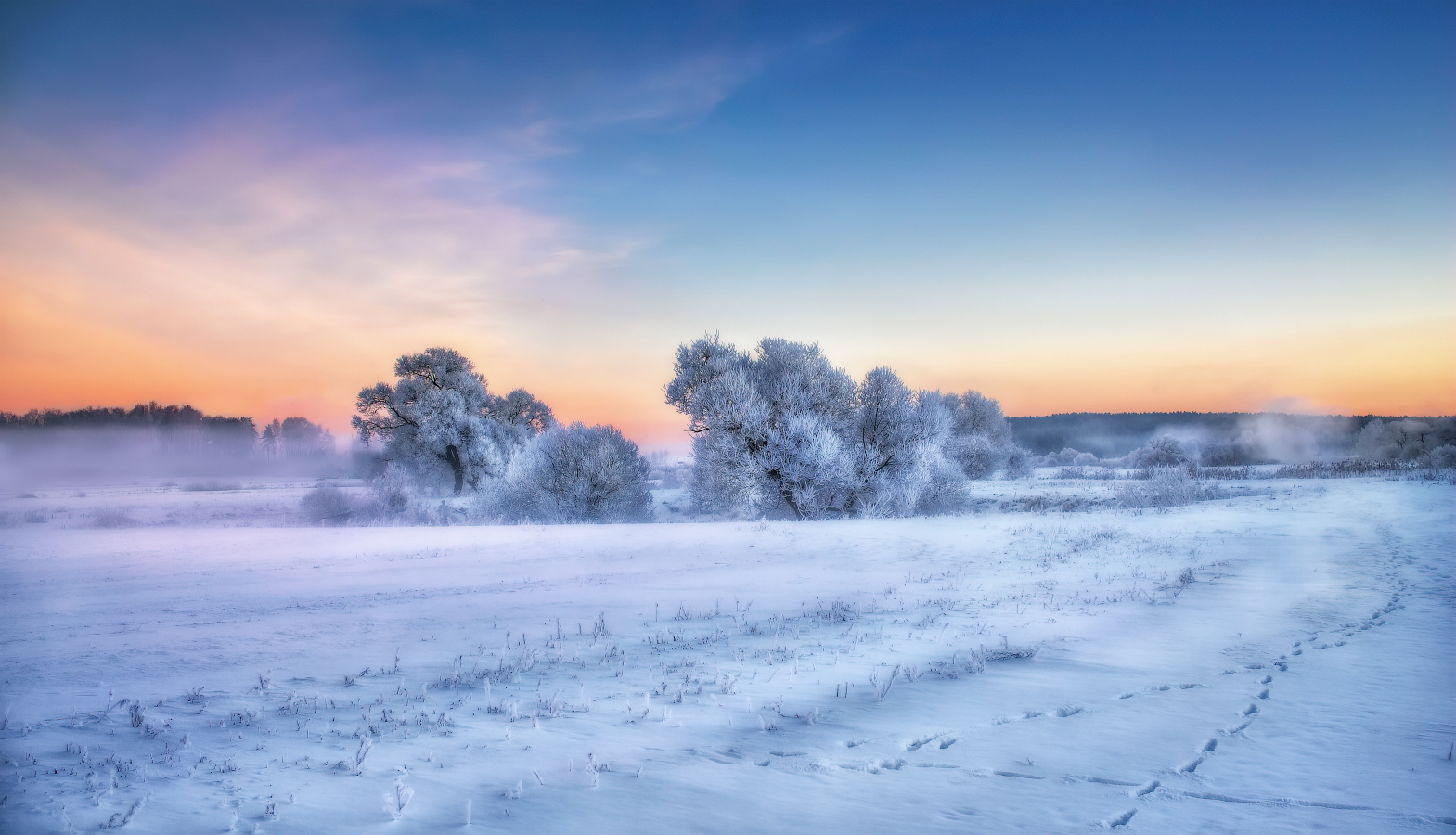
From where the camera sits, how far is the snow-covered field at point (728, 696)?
4406mm

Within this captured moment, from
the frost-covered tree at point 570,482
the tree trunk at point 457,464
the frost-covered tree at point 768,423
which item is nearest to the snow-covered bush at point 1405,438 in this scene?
the frost-covered tree at point 768,423

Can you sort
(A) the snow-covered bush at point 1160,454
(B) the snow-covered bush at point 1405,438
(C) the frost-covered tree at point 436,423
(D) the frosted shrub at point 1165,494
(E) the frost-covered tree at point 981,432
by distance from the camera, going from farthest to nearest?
(A) the snow-covered bush at point 1160,454, (E) the frost-covered tree at point 981,432, (B) the snow-covered bush at point 1405,438, (C) the frost-covered tree at point 436,423, (D) the frosted shrub at point 1165,494

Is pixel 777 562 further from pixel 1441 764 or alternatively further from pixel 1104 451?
pixel 1104 451

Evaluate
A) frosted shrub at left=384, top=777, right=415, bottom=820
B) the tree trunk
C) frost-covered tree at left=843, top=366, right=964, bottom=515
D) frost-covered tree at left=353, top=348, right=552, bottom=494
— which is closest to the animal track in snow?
frosted shrub at left=384, top=777, right=415, bottom=820

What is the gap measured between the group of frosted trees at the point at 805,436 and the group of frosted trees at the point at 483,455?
541 cm

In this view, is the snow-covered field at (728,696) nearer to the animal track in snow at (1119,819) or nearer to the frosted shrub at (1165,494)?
the animal track in snow at (1119,819)

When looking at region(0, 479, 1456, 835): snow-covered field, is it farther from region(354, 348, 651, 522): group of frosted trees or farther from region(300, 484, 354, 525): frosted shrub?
region(354, 348, 651, 522): group of frosted trees

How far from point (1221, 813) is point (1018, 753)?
133 centimetres

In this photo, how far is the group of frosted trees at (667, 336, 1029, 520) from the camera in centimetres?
3058

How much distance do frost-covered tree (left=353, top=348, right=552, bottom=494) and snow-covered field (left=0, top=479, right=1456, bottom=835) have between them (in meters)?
23.4

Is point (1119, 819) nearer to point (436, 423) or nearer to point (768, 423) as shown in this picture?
point (768, 423)

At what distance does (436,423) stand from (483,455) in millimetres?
3200

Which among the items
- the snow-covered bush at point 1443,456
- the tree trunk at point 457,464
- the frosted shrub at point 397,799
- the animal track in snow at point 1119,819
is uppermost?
the tree trunk at point 457,464

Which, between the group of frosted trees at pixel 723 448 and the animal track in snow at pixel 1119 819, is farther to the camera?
the group of frosted trees at pixel 723 448
